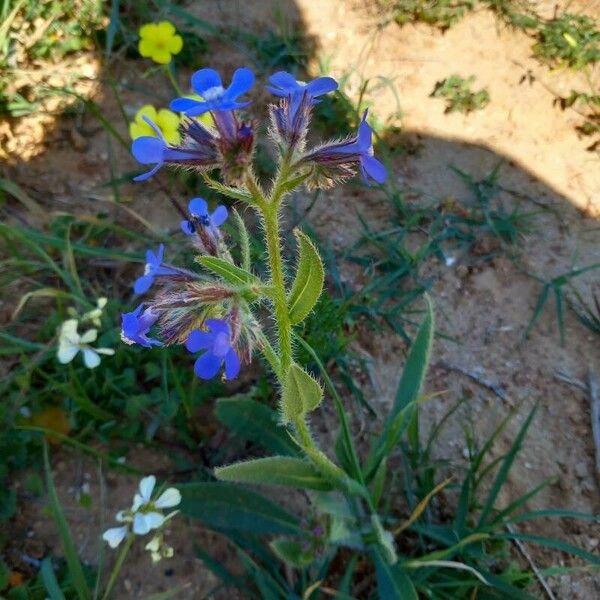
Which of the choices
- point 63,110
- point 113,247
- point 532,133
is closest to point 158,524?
point 113,247

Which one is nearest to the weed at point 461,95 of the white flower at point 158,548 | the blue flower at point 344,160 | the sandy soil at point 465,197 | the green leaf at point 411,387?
the sandy soil at point 465,197

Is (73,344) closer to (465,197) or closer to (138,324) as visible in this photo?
(138,324)

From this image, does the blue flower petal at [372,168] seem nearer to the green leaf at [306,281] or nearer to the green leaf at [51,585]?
the green leaf at [306,281]

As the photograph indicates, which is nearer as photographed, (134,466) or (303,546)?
(303,546)

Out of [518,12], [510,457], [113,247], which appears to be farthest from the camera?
[518,12]

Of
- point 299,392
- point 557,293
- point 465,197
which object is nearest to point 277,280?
point 299,392

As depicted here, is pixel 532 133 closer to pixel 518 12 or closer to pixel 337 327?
pixel 518 12
